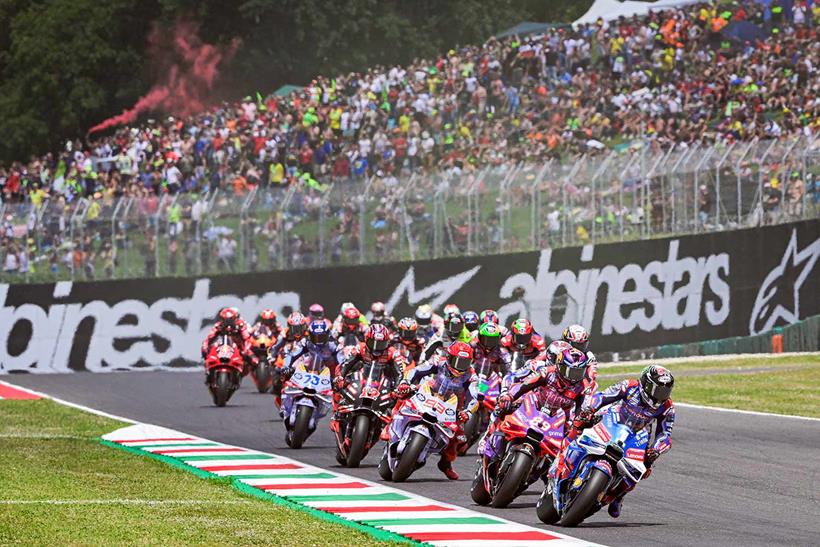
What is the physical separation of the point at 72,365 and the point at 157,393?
6585 mm

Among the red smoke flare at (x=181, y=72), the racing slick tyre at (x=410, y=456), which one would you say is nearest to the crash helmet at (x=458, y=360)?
the racing slick tyre at (x=410, y=456)

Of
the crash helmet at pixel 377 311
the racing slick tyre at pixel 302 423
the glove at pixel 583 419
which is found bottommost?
the racing slick tyre at pixel 302 423

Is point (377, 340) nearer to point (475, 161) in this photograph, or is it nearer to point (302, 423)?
point (302, 423)

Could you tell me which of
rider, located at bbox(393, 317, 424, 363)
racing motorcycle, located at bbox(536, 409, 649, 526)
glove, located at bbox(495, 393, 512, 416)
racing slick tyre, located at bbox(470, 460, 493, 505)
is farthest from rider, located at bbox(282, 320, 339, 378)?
racing motorcycle, located at bbox(536, 409, 649, 526)

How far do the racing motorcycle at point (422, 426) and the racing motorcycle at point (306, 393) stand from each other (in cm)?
384

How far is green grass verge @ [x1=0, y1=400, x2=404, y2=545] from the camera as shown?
11734 mm

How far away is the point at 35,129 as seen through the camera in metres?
55.8

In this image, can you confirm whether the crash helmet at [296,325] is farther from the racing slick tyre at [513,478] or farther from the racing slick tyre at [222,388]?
the racing slick tyre at [513,478]

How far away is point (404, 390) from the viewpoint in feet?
52.4

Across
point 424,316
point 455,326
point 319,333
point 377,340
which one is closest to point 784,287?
point 424,316

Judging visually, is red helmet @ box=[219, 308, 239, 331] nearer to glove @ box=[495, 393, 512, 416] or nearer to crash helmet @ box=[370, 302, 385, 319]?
crash helmet @ box=[370, 302, 385, 319]

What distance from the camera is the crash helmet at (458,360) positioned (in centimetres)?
1561

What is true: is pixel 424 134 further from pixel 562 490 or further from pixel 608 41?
pixel 562 490

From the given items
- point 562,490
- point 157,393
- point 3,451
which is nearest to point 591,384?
point 562,490
